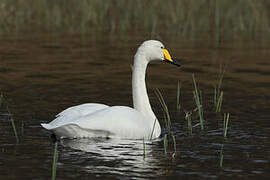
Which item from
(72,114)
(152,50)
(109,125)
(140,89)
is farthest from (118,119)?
(152,50)

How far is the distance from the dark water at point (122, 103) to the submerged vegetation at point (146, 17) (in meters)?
1.59

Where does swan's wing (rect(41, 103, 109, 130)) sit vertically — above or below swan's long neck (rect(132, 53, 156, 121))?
below

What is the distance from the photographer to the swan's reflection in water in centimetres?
822

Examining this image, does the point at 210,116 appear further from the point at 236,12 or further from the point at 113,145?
the point at 236,12

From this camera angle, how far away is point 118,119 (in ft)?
32.4

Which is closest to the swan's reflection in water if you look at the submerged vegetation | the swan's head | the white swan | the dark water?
the dark water

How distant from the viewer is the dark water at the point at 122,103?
841 centimetres

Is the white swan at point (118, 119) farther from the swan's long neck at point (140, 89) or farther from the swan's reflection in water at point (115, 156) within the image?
the swan's reflection in water at point (115, 156)

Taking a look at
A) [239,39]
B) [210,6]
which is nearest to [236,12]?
[210,6]

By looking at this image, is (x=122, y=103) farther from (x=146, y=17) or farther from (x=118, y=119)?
(x=146, y=17)

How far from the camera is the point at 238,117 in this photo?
1148 centimetres

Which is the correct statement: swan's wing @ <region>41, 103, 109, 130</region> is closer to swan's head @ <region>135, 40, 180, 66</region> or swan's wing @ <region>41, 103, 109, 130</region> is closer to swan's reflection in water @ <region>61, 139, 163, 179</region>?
swan's reflection in water @ <region>61, 139, 163, 179</region>

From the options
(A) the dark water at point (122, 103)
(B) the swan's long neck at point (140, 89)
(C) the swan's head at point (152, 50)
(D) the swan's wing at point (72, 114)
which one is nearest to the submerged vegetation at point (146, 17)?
(A) the dark water at point (122, 103)

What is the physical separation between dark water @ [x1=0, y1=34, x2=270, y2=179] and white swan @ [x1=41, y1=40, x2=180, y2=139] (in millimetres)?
163
